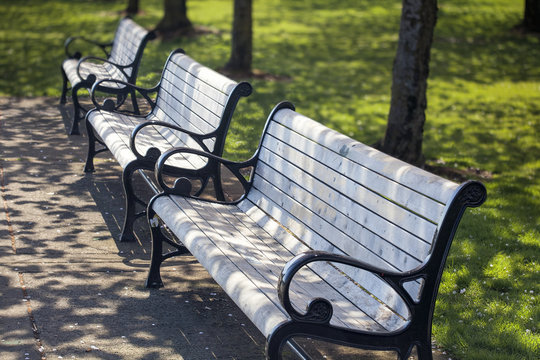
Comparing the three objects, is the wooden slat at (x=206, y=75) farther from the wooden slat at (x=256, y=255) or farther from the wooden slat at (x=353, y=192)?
the wooden slat at (x=256, y=255)

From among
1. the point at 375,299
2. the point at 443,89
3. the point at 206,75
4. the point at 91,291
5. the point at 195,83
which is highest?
the point at 206,75

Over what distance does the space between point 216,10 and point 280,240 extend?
20872 mm

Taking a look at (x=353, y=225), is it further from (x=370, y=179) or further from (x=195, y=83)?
(x=195, y=83)

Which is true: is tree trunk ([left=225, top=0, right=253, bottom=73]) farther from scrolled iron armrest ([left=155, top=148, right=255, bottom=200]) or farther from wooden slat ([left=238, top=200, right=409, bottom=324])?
wooden slat ([left=238, top=200, right=409, bottom=324])

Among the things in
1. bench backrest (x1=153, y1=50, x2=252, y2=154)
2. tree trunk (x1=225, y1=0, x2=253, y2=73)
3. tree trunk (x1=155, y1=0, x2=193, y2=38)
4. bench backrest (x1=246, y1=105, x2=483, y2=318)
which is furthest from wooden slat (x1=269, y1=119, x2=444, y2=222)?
tree trunk (x1=155, y1=0, x2=193, y2=38)

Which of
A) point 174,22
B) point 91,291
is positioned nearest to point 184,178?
point 91,291

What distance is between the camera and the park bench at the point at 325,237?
333cm

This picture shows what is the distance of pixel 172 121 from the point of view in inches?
275

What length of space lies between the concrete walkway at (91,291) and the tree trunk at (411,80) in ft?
10.8

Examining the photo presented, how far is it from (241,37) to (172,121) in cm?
636

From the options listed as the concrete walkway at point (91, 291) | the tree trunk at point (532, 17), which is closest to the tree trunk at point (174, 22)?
the tree trunk at point (532, 17)

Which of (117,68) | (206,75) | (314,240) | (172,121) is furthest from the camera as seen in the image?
(117,68)

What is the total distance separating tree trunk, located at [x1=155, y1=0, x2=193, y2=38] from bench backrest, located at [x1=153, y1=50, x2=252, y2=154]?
1035 centimetres

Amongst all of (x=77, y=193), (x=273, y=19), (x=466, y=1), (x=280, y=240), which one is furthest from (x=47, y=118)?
(x=466, y=1)
